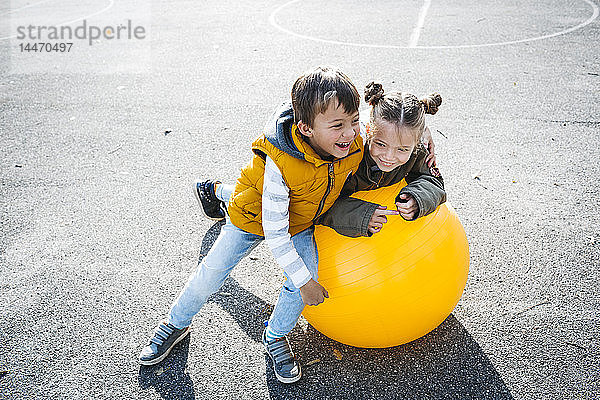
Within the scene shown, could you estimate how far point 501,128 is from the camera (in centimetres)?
599

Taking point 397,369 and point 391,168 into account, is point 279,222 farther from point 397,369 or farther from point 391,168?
point 397,369

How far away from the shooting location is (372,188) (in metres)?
3.12

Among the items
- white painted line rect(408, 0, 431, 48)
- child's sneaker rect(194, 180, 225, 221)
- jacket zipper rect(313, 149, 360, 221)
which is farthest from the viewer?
white painted line rect(408, 0, 431, 48)

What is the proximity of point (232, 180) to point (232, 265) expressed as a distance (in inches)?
85.0

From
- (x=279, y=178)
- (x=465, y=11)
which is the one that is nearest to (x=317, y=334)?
(x=279, y=178)

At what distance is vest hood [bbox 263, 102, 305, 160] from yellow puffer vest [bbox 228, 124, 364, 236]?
Answer: 0.08 ft

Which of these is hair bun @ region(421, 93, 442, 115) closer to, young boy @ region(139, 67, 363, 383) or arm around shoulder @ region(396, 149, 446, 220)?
arm around shoulder @ region(396, 149, 446, 220)

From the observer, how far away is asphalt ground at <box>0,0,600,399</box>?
3.35m

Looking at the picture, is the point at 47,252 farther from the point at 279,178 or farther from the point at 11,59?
the point at 11,59

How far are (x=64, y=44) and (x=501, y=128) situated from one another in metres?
8.15

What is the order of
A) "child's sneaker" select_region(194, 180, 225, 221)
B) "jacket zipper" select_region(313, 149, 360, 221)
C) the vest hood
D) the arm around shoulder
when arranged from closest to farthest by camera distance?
1. the vest hood
2. "jacket zipper" select_region(313, 149, 360, 221)
3. the arm around shoulder
4. "child's sneaker" select_region(194, 180, 225, 221)

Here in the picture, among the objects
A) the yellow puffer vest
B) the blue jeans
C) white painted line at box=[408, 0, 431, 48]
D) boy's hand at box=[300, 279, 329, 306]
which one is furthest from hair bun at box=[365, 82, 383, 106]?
white painted line at box=[408, 0, 431, 48]

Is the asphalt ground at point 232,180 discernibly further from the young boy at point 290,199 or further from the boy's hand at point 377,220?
the boy's hand at point 377,220

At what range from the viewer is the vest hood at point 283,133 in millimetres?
2748
